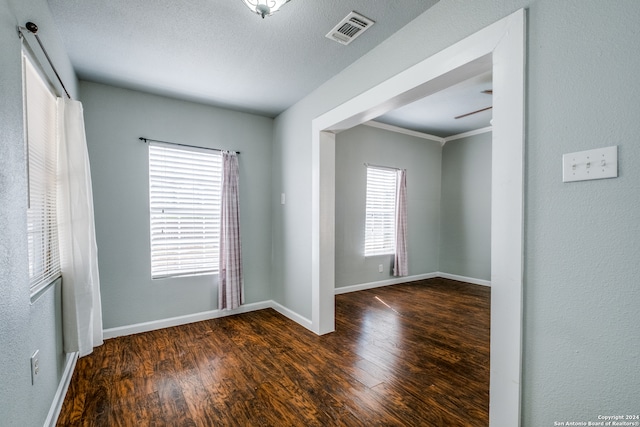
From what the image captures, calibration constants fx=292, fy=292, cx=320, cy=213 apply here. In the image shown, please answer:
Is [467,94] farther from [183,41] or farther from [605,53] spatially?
[183,41]

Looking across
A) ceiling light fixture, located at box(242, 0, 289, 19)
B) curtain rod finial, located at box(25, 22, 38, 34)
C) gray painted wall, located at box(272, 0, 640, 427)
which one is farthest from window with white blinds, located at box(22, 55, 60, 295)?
gray painted wall, located at box(272, 0, 640, 427)

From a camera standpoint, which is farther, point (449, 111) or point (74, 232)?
point (449, 111)

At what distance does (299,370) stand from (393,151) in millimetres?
3932

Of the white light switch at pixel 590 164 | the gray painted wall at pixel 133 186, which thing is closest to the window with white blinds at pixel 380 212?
the gray painted wall at pixel 133 186

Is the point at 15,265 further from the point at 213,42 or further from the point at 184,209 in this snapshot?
the point at 184,209

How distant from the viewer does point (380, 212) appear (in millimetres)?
5070

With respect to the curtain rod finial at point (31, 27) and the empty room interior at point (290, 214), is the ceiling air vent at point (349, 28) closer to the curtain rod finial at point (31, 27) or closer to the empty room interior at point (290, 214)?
the empty room interior at point (290, 214)

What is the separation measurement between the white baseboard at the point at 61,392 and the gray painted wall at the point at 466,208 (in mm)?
5430

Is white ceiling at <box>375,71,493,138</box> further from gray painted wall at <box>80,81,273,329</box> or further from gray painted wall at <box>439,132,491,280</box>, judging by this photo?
gray painted wall at <box>80,81,273,329</box>

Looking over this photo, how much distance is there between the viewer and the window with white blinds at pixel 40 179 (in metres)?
1.65

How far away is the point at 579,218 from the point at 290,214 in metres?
2.77

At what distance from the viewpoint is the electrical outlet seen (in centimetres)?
144

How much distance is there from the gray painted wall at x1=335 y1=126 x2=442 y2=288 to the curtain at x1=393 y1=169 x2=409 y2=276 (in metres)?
0.14

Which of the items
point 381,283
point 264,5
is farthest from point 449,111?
point 264,5
